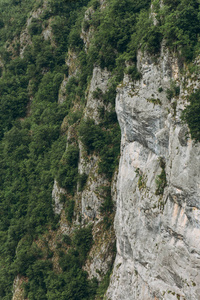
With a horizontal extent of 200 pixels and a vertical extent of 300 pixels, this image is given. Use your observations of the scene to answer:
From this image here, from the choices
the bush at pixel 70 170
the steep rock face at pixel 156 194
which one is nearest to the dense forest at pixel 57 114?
Result: the bush at pixel 70 170

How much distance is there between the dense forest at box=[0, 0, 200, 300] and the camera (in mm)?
30156

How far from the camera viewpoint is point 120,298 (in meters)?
32.7

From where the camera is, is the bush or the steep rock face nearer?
the steep rock face

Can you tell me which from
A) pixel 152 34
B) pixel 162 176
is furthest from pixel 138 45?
pixel 162 176

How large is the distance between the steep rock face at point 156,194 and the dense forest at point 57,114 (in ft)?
4.98

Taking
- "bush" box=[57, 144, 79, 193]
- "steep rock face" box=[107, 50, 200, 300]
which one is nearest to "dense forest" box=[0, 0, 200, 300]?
"bush" box=[57, 144, 79, 193]

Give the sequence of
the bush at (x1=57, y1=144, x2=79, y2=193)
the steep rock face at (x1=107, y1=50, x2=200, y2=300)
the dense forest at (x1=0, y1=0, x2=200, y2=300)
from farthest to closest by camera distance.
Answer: the bush at (x1=57, y1=144, x2=79, y2=193) → the dense forest at (x1=0, y1=0, x2=200, y2=300) → the steep rock face at (x1=107, y1=50, x2=200, y2=300)

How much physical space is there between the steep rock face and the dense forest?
152 cm

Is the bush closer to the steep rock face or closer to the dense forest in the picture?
the dense forest

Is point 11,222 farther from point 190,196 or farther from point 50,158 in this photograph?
point 190,196

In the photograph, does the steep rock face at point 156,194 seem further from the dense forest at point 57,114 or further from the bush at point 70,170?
the bush at point 70,170

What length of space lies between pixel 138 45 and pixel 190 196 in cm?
1405

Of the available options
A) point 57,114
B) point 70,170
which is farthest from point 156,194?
point 57,114

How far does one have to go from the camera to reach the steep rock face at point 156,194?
965 inches
